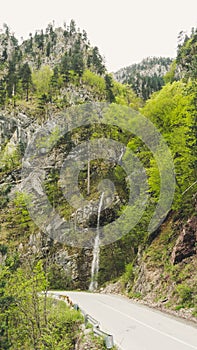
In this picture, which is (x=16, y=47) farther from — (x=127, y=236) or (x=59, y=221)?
(x=127, y=236)

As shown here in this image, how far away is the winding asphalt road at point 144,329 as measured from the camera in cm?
952

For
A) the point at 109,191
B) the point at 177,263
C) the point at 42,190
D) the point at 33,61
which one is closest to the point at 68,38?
the point at 33,61

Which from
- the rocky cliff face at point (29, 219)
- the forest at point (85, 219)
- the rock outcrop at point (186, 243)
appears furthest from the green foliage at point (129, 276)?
the rocky cliff face at point (29, 219)

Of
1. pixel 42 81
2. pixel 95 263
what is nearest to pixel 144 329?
pixel 95 263

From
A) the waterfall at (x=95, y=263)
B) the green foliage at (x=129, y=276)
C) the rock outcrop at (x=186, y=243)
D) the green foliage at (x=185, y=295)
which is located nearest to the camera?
the green foliage at (x=185, y=295)

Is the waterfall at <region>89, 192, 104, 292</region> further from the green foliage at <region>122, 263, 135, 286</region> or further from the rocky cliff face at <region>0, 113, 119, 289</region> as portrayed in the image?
the green foliage at <region>122, 263, 135, 286</region>

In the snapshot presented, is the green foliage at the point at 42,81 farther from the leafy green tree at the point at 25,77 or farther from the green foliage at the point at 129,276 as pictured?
the green foliage at the point at 129,276

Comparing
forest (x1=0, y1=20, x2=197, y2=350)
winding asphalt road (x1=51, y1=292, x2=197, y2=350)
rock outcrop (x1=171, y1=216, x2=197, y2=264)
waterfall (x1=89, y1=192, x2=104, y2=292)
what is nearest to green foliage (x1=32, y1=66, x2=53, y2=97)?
forest (x1=0, y1=20, x2=197, y2=350)

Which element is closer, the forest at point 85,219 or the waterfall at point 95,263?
the forest at point 85,219

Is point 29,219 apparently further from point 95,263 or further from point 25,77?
point 25,77

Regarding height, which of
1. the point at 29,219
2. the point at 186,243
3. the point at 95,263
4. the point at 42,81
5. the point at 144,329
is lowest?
the point at 95,263

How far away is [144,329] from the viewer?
1167 centimetres

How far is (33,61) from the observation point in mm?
89562

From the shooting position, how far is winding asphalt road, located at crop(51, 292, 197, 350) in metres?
9.52
